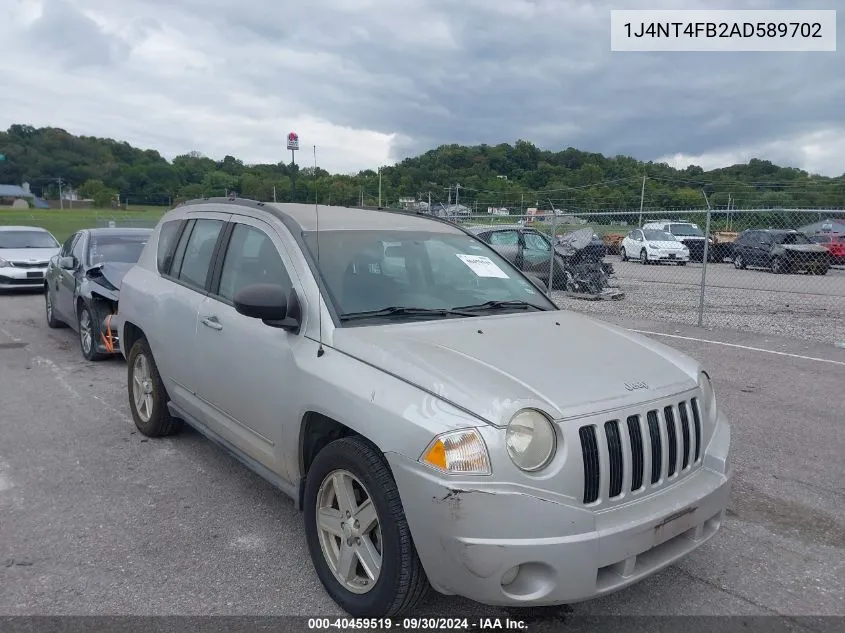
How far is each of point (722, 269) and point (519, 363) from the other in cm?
1994

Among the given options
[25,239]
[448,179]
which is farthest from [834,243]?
[25,239]

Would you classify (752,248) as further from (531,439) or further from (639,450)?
(531,439)

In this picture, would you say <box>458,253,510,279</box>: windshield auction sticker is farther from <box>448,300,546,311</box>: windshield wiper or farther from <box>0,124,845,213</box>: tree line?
<box>0,124,845,213</box>: tree line

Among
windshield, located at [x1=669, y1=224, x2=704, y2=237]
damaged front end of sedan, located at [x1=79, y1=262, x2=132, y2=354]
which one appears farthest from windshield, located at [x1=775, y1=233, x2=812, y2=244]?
damaged front end of sedan, located at [x1=79, y1=262, x2=132, y2=354]

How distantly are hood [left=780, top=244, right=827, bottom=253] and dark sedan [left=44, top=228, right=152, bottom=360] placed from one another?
17.3 m

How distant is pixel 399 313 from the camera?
3.43 meters

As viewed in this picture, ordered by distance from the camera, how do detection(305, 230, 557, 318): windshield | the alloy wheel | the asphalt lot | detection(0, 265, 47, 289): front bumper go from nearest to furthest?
the alloy wheel, the asphalt lot, detection(305, 230, 557, 318): windshield, detection(0, 265, 47, 289): front bumper

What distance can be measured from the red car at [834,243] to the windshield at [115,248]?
1922 centimetres

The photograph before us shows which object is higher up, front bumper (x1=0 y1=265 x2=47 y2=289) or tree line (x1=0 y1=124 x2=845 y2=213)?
tree line (x1=0 y1=124 x2=845 y2=213)

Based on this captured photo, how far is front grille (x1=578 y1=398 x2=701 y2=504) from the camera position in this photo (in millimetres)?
2523

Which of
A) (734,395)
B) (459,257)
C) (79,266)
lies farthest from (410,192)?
(459,257)

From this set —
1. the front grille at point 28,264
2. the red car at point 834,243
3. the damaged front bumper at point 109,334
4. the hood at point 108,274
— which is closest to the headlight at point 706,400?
the damaged front bumper at point 109,334

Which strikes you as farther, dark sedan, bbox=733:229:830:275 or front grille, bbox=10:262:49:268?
dark sedan, bbox=733:229:830:275

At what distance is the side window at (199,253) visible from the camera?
14.3ft
